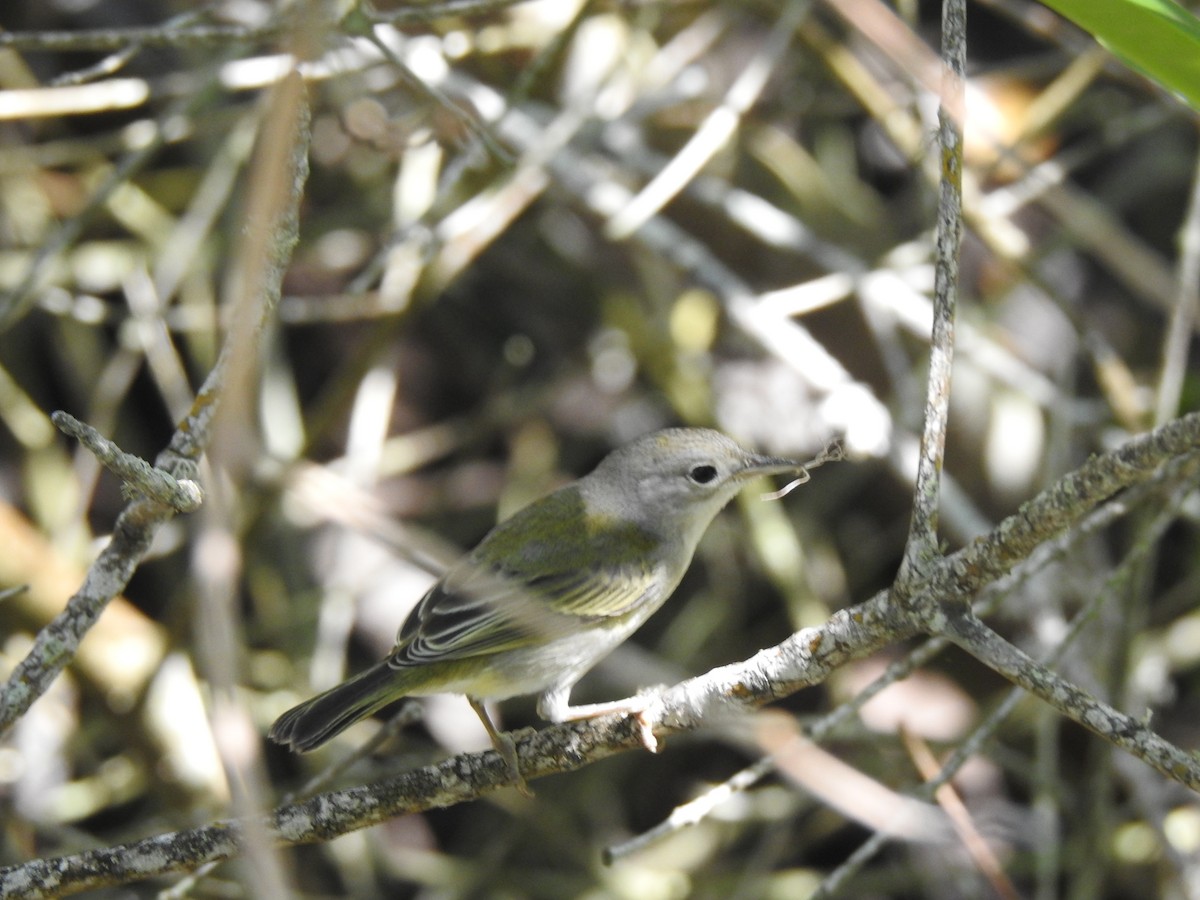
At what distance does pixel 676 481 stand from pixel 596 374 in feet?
6.00

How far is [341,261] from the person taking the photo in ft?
16.0

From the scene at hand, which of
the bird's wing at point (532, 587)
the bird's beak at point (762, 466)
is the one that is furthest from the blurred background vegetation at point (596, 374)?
the bird's beak at point (762, 466)

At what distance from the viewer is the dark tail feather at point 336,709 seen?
2.69 meters

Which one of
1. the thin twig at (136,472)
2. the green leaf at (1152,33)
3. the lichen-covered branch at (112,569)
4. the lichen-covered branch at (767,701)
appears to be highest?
the lichen-covered branch at (112,569)

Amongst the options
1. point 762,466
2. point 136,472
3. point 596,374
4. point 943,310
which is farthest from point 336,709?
point 596,374

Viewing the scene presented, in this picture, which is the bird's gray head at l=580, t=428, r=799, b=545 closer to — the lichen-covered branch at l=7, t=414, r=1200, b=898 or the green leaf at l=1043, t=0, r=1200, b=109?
the lichen-covered branch at l=7, t=414, r=1200, b=898

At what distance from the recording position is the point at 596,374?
5160 millimetres

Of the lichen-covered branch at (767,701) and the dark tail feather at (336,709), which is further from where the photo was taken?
the dark tail feather at (336,709)

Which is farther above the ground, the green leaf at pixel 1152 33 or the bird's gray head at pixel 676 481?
the bird's gray head at pixel 676 481

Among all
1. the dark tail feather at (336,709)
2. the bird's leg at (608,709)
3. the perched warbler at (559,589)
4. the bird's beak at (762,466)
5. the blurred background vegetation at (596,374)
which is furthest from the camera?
the blurred background vegetation at (596,374)

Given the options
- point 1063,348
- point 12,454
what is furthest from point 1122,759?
point 12,454

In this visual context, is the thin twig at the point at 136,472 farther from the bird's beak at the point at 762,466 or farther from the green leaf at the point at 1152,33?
the bird's beak at the point at 762,466

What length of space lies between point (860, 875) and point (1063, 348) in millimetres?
2151

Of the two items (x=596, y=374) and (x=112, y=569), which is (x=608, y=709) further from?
(x=596, y=374)
